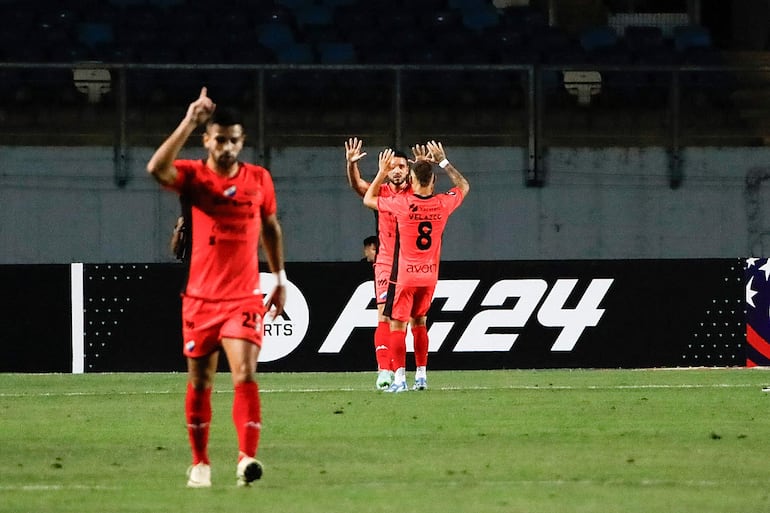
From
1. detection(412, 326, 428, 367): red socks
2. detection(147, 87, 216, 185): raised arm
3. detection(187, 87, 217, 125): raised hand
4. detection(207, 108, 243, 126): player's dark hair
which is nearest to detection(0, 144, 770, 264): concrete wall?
detection(412, 326, 428, 367): red socks

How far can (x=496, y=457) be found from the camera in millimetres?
9711

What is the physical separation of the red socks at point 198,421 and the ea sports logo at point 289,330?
1083 cm

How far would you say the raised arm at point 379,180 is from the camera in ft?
48.9

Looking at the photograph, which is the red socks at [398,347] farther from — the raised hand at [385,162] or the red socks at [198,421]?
the red socks at [198,421]

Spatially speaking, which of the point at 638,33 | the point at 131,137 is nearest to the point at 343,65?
the point at 131,137

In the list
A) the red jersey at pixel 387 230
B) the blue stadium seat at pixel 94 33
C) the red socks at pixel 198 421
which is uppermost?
the blue stadium seat at pixel 94 33

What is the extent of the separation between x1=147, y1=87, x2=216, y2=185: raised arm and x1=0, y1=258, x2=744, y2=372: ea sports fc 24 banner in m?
11.3

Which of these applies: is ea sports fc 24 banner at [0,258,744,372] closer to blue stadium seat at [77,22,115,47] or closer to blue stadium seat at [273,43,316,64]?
blue stadium seat at [273,43,316,64]

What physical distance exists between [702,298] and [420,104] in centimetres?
477

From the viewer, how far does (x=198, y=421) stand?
27.1ft

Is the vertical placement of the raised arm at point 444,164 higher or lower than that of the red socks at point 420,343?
higher

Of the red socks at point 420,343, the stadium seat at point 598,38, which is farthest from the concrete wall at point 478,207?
the red socks at point 420,343

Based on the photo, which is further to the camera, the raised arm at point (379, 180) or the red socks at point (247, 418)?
the raised arm at point (379, 180)

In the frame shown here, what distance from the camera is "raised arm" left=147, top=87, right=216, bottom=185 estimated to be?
24.8ft
